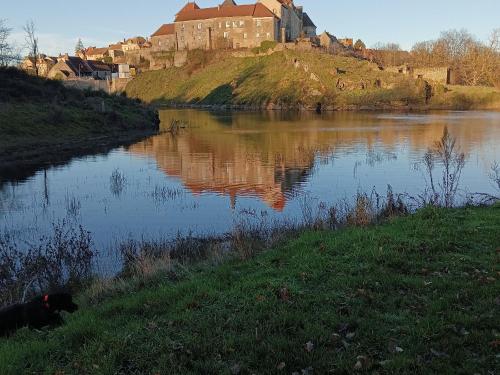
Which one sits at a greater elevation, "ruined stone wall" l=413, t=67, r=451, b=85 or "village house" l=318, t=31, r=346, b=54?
"village house" l=318, t=31, r=346, b=54

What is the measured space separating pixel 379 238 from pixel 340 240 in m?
0.88

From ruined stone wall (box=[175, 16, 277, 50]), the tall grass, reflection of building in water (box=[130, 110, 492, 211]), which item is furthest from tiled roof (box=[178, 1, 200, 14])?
the tall grass

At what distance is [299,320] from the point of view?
6.64 m

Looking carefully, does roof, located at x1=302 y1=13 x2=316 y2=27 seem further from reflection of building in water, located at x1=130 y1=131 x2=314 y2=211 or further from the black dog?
the black dog

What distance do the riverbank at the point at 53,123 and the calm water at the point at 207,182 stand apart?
3004 mm

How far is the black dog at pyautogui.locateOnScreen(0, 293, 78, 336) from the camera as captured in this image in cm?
709

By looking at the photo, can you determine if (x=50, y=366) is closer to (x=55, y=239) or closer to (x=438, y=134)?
(x=55, y=239)

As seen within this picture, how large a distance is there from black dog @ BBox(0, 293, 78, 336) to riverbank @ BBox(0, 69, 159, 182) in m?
21.3

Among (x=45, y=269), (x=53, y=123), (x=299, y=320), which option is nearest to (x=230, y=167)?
(x=45, y=269)

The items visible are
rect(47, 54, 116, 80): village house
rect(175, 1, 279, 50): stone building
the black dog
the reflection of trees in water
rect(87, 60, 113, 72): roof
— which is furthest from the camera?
rect(87, 60, 113, 72): roof

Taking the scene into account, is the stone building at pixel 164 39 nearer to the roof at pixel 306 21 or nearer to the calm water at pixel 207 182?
the roof at pixel 306 21

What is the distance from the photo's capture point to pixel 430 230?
1091cm

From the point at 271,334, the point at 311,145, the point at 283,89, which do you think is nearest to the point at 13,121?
the point at 311,145

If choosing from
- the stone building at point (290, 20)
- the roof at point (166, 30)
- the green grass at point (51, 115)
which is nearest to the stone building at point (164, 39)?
the roof at point (166, 30)
